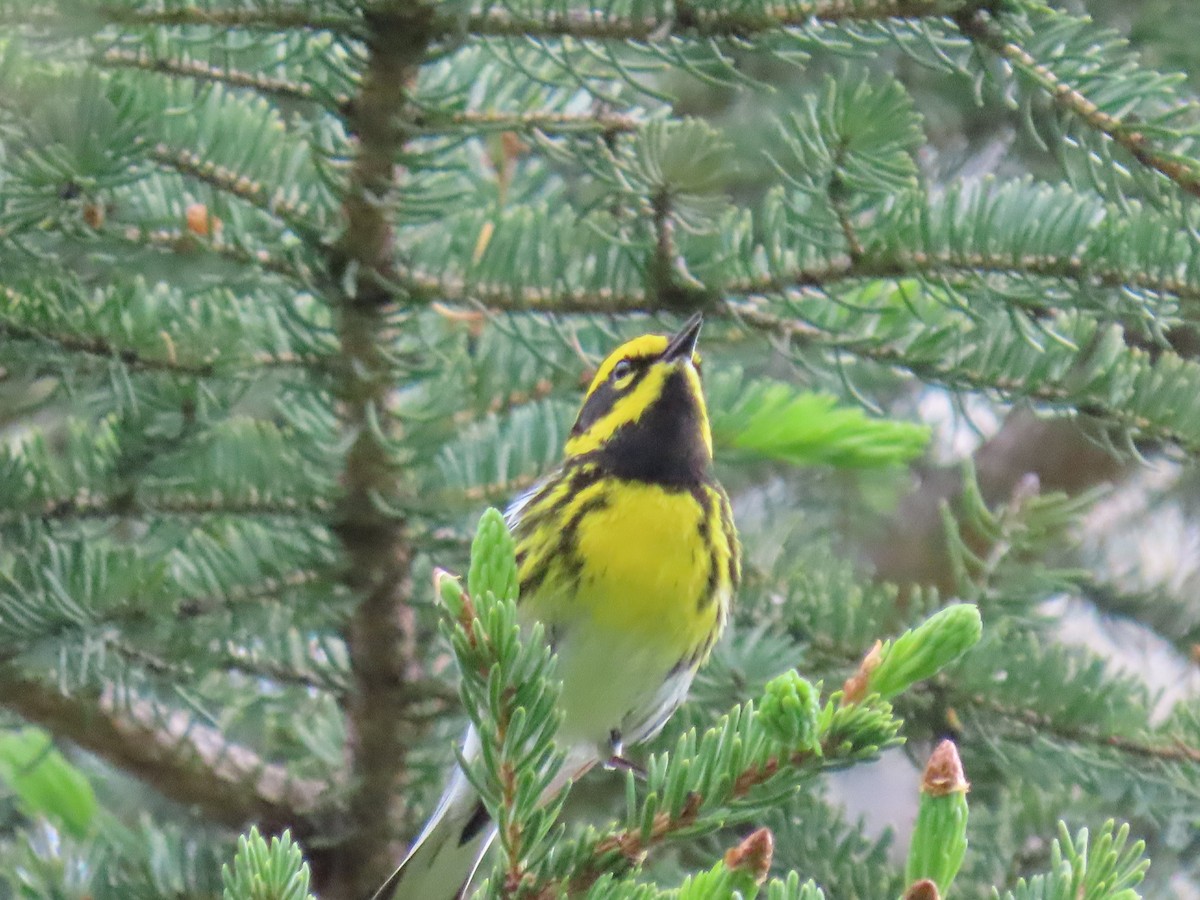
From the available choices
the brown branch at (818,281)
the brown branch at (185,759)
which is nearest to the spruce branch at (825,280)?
the brown branch at (818,281)

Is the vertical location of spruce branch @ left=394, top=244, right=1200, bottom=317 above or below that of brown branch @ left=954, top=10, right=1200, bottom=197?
below

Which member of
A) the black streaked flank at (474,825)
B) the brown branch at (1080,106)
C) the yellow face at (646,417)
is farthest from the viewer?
the yellow face at (646,417)

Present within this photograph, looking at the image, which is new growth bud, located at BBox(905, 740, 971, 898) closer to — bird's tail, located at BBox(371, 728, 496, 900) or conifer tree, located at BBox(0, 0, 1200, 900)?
conifer tree, located at BBox(0, 0, 1200, 900)

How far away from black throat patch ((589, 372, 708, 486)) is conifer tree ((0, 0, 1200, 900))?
2.2 inches

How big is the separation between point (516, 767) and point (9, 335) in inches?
27.6

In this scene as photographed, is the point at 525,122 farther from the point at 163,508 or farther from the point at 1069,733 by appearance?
the point at 1069,733

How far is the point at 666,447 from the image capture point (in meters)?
1.62

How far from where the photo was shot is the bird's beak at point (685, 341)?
1296mm

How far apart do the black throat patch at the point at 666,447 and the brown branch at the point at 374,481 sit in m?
0.32

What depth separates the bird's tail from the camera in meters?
1.32

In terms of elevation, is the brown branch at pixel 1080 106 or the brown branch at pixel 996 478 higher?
the brown branch at pixel 1080 106

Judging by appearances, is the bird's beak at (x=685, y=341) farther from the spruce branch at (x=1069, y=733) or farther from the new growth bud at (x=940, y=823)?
the new growth bud at (x=940, y=823)

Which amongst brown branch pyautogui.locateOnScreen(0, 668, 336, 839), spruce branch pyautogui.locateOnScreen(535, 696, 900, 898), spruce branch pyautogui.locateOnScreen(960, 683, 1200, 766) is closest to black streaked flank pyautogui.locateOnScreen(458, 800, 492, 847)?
brown branch pyautogui.locateOnScreen(0, 668, 336, 839)

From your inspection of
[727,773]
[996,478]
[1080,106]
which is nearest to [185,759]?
[727,773]
